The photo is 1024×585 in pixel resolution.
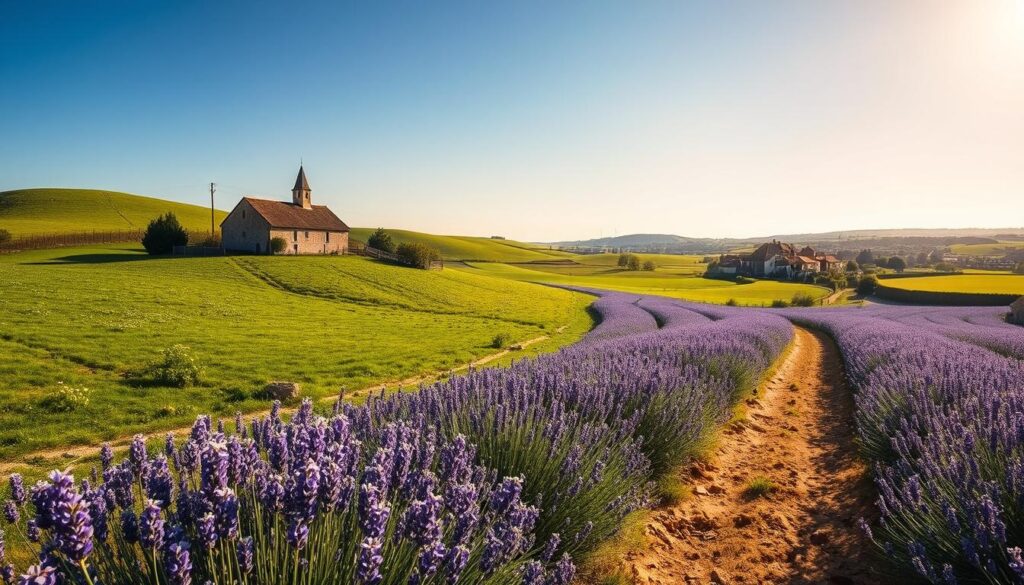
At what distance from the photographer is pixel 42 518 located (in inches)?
54.9

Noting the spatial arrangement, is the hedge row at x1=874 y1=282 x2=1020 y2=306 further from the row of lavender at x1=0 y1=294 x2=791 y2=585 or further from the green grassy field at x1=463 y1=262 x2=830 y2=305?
the row of lavender at x1=0 y1=294 x2=791 y2=585

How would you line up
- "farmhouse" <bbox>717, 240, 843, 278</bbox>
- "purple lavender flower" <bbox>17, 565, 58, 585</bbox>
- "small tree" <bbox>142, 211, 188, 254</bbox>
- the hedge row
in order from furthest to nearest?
"farmhouse" <bbox>717, 240, 843, 278</bbox> < "small tree" <bbox>142, 211, 188, 254</bbox> < the hedge row < "purple lavender flower" <bbox>17, 565, 58, 585</bbox>

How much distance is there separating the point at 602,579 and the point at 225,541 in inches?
98.4

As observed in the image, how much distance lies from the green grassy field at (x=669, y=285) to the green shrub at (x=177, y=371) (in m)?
42.6

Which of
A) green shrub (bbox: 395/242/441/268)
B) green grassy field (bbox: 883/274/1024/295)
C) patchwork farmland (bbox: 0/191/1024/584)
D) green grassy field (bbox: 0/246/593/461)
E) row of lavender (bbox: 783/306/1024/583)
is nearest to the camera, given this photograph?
patchwork farmland (bbox: 0/191/1024/584)

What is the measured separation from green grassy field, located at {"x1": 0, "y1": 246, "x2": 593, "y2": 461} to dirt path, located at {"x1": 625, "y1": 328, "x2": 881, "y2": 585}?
26.3 feet

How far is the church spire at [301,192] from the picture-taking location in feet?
173

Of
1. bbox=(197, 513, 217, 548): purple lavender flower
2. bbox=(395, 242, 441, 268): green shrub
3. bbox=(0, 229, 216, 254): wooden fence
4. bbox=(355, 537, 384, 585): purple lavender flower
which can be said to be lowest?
bbox=(355, 537, 384, 585): purple lavender flower

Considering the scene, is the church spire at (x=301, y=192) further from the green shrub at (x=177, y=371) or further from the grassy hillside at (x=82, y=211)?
the green shrub at (x=177, y=371)

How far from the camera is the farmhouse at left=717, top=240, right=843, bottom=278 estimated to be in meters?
82.0

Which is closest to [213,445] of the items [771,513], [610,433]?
[610,433]

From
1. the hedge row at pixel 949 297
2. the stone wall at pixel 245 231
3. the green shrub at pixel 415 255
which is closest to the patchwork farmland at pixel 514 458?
the stone wall at pixel 245 231

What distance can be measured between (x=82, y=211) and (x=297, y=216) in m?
48.2

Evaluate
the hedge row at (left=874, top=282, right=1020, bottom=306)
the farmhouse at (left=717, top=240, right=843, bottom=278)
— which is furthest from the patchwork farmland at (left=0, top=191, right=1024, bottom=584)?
the farmhouse at (left=717, top=240, right=843, bottom=278)
